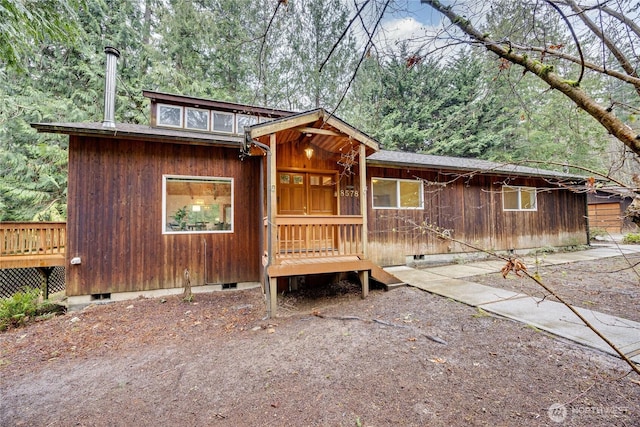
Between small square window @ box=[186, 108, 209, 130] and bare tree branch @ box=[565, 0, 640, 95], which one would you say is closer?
bare tree branch @ box=[565, 0, 640, 95]

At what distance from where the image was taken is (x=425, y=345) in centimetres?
324

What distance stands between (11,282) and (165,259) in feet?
20.2

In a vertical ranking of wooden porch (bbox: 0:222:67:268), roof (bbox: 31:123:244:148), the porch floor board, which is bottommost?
the porch floor board

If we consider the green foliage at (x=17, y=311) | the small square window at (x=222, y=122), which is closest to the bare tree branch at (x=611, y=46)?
Result: the small square window at (x=222, y=122)

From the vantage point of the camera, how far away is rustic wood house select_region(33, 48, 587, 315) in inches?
206

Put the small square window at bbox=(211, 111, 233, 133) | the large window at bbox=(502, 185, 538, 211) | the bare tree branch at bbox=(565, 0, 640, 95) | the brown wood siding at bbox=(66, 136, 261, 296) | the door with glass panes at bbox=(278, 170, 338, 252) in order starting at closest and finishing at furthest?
1. the bare tree branch at bbox=(565, 0, 640, 95)
2. the brown wood siding at bbox=(66, 136, 261, 296)
3. the door with glass panes at bbox=(278, 170, 338, 252)
4. the small square window at bbox=(211, 111, 233, 133)
5. the large window at bbox=(502, 185, 538, 211)

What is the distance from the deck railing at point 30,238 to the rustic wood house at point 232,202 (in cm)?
124

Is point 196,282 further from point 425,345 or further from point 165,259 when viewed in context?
point 425,345

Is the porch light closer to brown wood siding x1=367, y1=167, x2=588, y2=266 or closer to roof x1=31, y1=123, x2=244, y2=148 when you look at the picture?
roof x1=31, y1=123, x2=244, y2=148

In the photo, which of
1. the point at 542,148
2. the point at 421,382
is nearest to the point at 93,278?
the point at 421,382

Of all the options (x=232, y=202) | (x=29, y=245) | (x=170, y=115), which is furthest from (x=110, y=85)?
(x=232, y=202)

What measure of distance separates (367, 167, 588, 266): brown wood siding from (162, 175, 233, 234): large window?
12.3 ft

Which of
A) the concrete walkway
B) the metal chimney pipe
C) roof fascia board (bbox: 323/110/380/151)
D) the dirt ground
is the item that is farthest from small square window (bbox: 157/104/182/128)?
the concrete walkway

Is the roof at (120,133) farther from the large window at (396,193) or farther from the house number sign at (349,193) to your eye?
the large window at (396,193)
